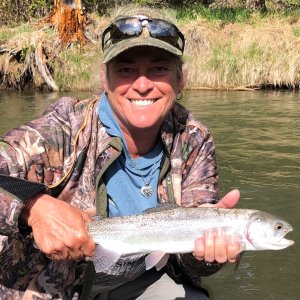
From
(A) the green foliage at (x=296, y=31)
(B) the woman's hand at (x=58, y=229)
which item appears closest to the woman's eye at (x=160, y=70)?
(B) the woman's hand at (x=58, y=229)

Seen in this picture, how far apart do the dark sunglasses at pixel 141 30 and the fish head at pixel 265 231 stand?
1045 mm

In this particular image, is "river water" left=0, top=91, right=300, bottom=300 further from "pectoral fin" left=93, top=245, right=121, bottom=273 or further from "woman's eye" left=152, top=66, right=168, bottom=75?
"woman's eye" left=152, top=66, right=168, bottom=75

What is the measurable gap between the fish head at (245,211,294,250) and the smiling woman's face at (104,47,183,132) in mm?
784

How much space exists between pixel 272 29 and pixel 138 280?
1763cm

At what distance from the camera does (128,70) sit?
3.04 metres

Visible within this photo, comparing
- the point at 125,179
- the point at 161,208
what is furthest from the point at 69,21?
the point at 161,208

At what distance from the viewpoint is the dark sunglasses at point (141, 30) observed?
3.01m

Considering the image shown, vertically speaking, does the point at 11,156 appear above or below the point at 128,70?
below

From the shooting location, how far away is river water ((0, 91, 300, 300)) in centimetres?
467

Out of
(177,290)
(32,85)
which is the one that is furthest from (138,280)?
(32,85)

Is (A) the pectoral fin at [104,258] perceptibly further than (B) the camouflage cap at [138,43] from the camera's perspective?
No

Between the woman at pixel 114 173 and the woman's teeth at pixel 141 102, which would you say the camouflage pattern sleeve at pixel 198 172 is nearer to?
the woman at pixel 114 173

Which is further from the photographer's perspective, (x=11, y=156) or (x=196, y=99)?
(x=196, y=99)

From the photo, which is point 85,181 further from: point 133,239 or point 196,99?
point 196,99
